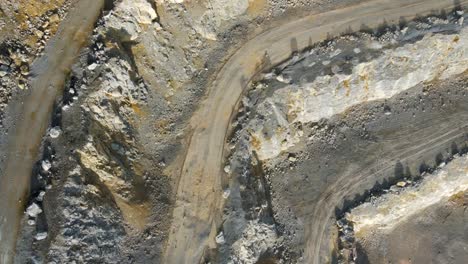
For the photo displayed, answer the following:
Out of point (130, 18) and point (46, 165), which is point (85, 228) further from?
point (130, 18)

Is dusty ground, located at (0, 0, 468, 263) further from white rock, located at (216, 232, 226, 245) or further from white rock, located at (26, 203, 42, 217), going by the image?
white rock, located at (216, 232, 226, 245)

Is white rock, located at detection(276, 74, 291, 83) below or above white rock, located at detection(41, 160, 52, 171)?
above

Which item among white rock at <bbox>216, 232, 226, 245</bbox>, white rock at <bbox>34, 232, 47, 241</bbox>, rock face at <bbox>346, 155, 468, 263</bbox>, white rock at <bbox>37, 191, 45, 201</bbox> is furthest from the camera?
rock face at <bbox>346, 155, 468, 263</bbox>

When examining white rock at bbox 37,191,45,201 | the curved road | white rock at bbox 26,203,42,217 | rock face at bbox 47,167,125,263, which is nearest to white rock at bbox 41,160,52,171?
rock face at bbox 47,167,125,263

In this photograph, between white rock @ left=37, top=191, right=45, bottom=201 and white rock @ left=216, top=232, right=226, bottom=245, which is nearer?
white rock @ left=37, top=191, right=45, bottom=201

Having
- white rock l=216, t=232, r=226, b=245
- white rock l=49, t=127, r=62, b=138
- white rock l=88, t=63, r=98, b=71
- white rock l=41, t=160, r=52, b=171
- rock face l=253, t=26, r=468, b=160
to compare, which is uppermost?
rock face l=253, t=26, r=468, b=160

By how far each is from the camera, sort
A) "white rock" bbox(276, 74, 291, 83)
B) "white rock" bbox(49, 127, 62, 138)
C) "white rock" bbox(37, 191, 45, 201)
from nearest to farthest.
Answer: "white rock" bbox(37, 191, 45, 201)
"white rock" bbox(49, 127, 62, 138)
"white rock" bbox(276, 74, 291, 83)

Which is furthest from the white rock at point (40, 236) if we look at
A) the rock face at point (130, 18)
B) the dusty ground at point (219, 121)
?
the rock face at point (130, 18)

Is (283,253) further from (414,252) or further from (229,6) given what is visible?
(229,6)
